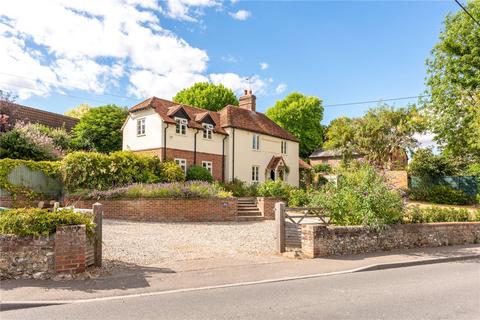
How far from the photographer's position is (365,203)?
10.6 m

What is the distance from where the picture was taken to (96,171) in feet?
58.8

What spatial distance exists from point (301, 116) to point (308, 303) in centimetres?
4419

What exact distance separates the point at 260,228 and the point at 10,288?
10800 mm

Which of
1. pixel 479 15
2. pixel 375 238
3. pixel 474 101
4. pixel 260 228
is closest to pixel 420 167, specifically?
pixel 474 101

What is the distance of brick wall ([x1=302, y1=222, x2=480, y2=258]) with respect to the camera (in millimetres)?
9625

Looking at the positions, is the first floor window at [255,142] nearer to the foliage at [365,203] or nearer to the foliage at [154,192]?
the foliage at [154,192]

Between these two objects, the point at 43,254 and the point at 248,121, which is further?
the point at 248,121

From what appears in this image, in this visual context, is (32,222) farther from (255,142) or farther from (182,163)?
(255,142)

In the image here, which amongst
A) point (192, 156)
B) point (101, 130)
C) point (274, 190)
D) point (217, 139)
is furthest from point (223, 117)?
point (101, 130)

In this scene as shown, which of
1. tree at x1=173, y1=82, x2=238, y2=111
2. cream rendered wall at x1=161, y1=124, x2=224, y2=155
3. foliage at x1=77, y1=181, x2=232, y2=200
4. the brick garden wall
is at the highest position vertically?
tree at x1=173, y1=82, x2=238, y2=111

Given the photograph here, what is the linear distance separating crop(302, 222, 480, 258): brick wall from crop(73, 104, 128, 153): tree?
71.3 feet

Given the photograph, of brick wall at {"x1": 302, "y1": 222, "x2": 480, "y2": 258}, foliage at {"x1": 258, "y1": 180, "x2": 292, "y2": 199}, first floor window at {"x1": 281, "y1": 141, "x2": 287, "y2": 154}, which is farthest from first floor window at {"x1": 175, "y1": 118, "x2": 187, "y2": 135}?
brick wall at {"x1": 302, "y1": 222, "x2": 480, "y2": 258}

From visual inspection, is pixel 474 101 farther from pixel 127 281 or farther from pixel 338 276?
pixel 127 281

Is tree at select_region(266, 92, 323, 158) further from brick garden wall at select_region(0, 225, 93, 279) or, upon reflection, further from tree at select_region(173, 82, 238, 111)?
brick garden wall at select_region(0, 225, 93, 279)
